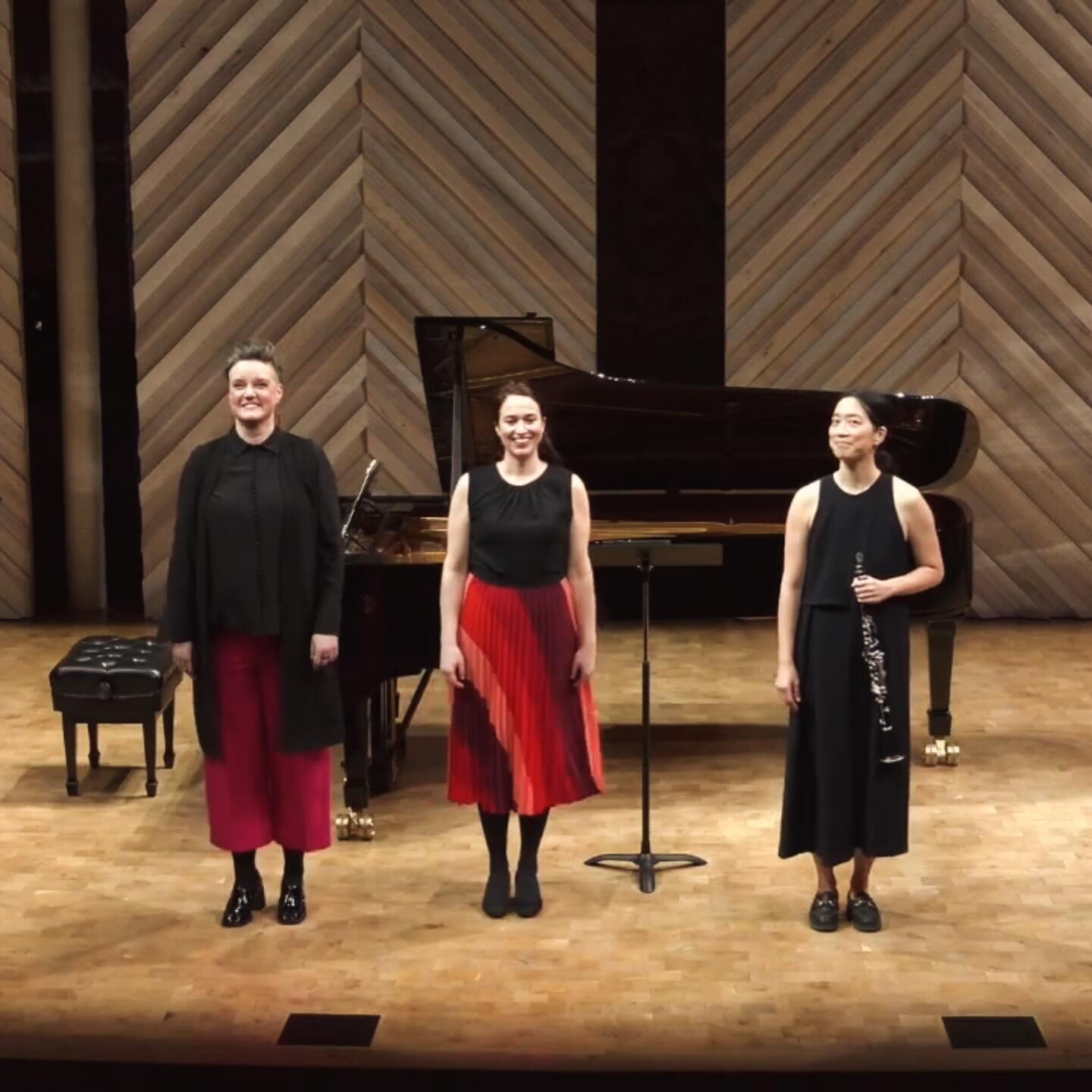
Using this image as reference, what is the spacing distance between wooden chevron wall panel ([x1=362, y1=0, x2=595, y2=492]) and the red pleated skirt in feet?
14.1

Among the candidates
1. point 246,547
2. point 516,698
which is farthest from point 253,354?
point 516,698

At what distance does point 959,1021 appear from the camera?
400cm

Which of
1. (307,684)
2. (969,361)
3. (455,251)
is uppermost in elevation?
(455,251)

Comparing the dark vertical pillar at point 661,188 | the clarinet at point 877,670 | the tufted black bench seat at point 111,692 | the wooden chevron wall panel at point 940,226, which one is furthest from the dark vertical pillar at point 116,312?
the clarinet at point 877,670

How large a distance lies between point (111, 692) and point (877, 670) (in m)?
2.66

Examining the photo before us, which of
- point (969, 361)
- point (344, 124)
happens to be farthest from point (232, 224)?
point (969, 361)

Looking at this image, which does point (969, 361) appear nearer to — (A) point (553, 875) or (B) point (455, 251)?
(B) point (455, 251)

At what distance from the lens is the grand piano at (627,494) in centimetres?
541

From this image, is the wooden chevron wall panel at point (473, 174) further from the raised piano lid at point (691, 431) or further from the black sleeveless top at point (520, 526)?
the black sleeveless top at point (520, 526)

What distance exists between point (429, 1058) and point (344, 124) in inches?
242

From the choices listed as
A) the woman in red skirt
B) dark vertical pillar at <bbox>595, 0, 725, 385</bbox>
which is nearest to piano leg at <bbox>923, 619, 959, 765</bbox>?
the woman in red skirt

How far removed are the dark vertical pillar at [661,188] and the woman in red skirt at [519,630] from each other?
13.8ft

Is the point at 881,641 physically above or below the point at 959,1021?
above

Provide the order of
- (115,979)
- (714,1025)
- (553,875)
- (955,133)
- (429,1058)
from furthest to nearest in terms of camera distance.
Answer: (955,133) < (553,875) < (115,979) < (714,1025) < (429,1058)
